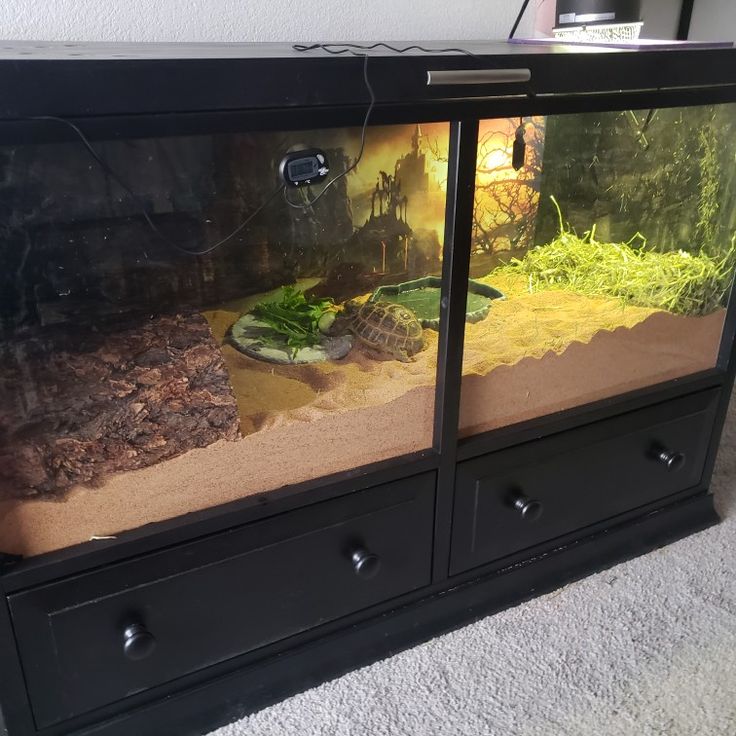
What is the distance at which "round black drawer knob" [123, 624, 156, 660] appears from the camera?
940 mm

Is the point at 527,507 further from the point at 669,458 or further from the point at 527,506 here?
the point at 669,458

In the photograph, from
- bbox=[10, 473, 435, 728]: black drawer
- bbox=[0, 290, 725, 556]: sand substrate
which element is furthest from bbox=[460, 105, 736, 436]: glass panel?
bbox=[10, 473, 435, 728]: black drawer

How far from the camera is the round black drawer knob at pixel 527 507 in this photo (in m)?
1.21

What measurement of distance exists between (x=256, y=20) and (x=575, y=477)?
949 mm

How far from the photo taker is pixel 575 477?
51.6 inches

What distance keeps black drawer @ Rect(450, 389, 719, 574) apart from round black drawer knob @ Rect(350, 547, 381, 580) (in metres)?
0.18

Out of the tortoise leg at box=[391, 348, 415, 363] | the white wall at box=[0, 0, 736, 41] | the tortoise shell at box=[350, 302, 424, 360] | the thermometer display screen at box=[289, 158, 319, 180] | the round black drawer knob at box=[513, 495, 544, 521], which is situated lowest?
the round black drawer knob at box=[513, 495, 544, 521]

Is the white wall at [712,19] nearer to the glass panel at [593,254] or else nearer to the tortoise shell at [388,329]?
the glass panel at [593,254]

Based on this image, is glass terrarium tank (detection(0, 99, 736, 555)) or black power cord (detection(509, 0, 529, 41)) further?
black power cord (detection(509, 0, 529, 41))

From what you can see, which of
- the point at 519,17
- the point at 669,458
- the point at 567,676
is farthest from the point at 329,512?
the point at 519,17

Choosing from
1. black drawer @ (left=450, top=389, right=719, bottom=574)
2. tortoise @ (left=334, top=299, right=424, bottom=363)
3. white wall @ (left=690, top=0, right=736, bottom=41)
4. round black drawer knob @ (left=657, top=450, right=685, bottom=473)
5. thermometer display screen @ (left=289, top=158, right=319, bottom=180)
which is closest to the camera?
thermometer display screen @ (left=289, top=158, right=319, bottom=180)

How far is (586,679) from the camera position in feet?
3.80

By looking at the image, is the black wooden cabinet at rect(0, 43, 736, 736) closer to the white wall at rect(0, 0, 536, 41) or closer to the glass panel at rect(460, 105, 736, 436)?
the glass panel at rect(460, 105, 736, 436)

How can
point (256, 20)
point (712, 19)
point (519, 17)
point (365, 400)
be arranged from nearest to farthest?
point (365, 400), point (256, 20), point (519, 17), point (712, 19)
